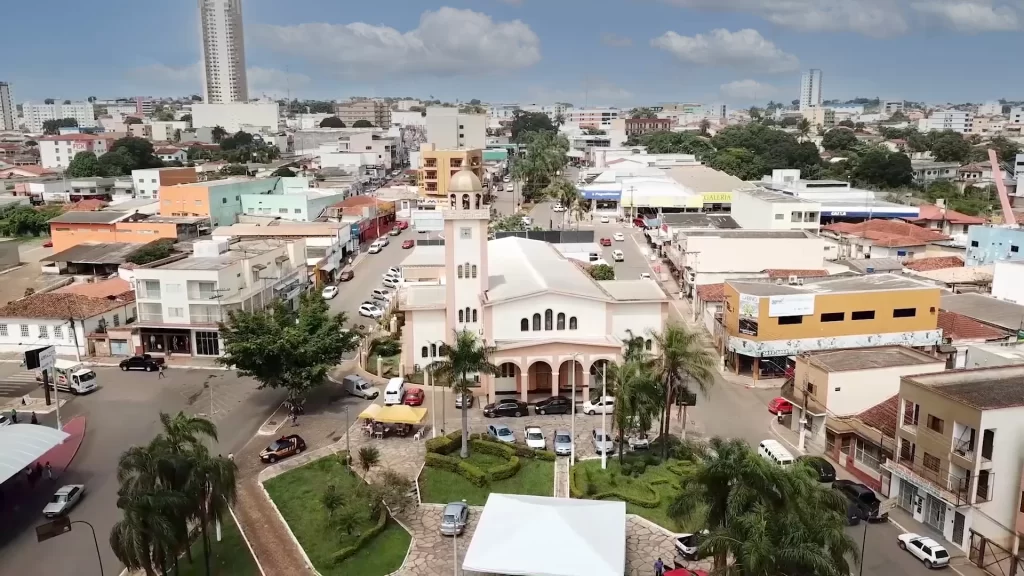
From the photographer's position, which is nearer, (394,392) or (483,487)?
(483,487)

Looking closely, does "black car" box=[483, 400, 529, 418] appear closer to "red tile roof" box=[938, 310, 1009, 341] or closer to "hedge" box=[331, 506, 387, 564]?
"hedge" box=[331, 506, 387, 564]

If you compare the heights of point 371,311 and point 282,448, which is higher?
point 371,311

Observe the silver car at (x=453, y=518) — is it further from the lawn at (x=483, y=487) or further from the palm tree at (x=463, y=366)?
the palm tree at (x=463, y=366)

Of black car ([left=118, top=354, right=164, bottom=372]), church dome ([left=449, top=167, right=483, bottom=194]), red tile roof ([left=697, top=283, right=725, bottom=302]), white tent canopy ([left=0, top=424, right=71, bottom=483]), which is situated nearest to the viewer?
white tent canopy ([left=0, top=424, right=71, bottom=483])

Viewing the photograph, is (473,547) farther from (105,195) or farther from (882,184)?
(882,184)

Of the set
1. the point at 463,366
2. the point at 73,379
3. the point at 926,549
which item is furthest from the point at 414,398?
the point at 926,549

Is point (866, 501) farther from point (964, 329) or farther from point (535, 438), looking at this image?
point (964, 329)

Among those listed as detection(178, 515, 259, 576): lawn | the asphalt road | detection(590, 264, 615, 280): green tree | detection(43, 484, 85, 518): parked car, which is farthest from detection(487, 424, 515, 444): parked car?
detection(590, 264, 615, 280): green tree
